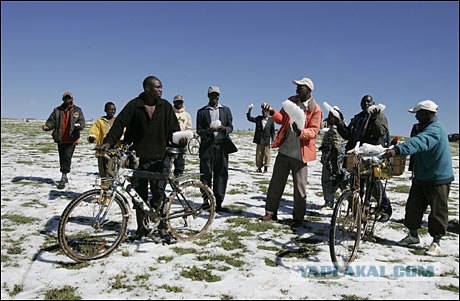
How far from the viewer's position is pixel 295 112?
20.5 ft

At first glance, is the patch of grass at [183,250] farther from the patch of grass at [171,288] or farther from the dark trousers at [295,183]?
the dark trousers at [295,183]

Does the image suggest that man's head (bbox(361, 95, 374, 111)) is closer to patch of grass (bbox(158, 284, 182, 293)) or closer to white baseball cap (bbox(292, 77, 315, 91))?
white baseball cap (bbox(292, 77, 315, 91))

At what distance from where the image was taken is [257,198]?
9.66 m

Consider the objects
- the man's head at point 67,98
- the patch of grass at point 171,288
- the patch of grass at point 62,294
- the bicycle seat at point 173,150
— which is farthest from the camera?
the man's head at point 67,98

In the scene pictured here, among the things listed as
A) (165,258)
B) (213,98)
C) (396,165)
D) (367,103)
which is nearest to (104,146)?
(165,258)

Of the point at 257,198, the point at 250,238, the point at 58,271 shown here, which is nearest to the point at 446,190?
the point at 250,238

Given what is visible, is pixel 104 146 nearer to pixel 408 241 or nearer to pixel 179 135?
pixel 179 135

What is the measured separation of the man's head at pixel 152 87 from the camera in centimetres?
560

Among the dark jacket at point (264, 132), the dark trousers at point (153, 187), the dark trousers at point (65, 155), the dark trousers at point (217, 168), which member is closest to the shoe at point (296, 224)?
the dark trousers at point (217, 168)

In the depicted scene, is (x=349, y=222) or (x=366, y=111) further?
(x=366, y=111)

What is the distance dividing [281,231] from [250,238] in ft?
2.51

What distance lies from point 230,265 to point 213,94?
4.21m

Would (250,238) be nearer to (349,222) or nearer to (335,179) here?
(349,222)

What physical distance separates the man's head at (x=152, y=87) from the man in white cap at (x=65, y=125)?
4.67 metres
